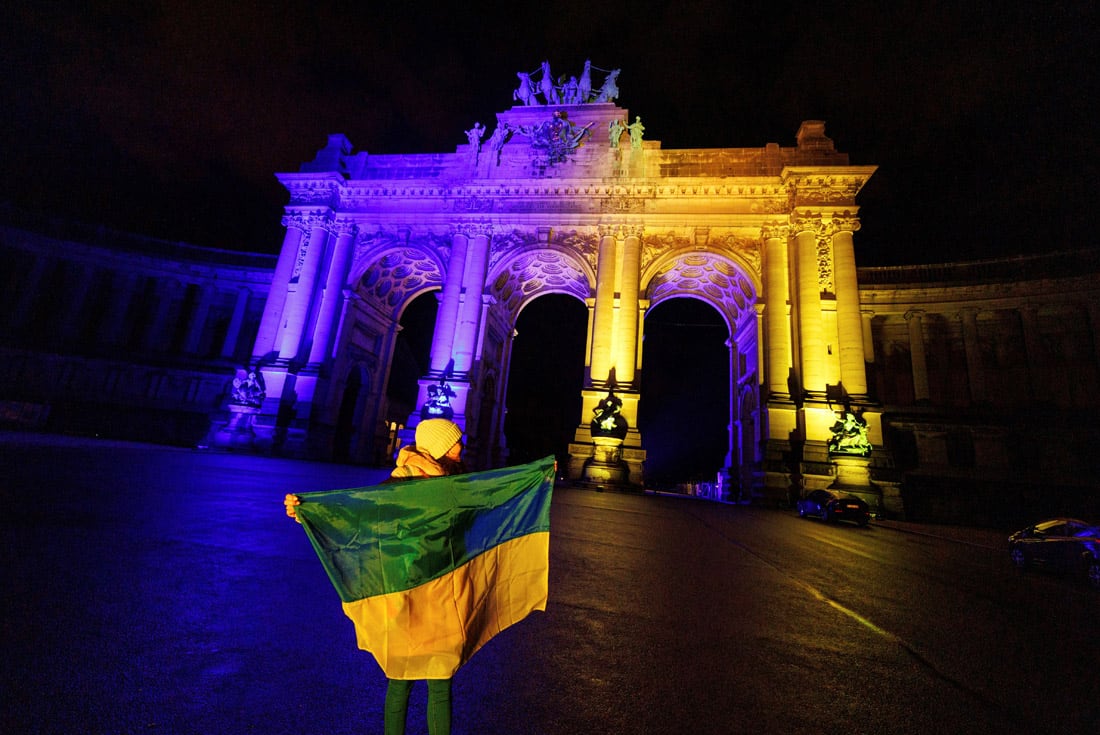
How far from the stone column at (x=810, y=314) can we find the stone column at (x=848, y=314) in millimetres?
813

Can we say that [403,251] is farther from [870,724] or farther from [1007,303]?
[1007,303]

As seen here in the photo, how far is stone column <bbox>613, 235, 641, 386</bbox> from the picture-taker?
21188 mm

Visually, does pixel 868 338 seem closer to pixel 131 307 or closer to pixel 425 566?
pixel 425 566

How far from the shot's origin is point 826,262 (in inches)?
816

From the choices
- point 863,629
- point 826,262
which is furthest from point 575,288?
point 863,629

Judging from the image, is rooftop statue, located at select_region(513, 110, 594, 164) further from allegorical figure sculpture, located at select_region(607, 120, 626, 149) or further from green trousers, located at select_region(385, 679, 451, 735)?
green trousers, located at select_region(385, 679, 451, 735)

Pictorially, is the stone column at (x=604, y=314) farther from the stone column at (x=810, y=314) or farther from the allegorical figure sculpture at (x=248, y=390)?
the allegorical figure sculpture at (x=248, y=390)

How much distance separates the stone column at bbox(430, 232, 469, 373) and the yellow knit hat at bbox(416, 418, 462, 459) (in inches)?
808

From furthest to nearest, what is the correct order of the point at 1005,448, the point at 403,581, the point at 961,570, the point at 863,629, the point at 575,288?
the point at 575,288
the point at 1005,448
the point at 961,570
the point at 863,629
the point at 403,581

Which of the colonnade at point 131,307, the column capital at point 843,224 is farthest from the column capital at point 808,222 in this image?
the colonnade at point 131,307

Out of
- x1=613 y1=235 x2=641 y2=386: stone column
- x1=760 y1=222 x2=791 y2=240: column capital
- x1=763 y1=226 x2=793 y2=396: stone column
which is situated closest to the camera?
x1=763 y1=226 x2=793 y2=396: stone column

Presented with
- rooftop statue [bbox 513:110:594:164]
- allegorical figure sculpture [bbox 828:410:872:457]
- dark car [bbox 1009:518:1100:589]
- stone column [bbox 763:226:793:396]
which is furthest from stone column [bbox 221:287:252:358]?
dark car [bbox 1009:518:1100:589]

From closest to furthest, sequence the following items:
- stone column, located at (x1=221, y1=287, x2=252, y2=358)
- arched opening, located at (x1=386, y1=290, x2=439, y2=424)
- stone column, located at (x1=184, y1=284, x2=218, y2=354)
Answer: stone column, located at (x1=221, y1=287, x2=252, y2=358), stone column, located at (x1=184, y1=284, x2=218, y2=354), arched opening, located at (x1=386, y1=290, x2=439, y2=424)

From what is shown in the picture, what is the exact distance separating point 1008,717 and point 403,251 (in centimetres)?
2742
